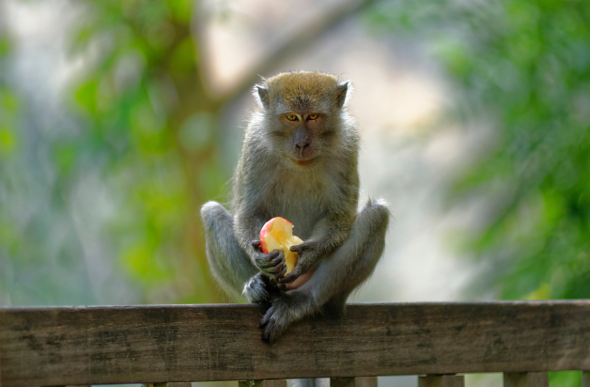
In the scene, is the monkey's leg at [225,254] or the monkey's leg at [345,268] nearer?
the monkey's leg at [345,268]

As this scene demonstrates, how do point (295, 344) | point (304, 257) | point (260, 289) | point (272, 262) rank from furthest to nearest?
point (304, 257) < point (260, 289) < point (272, 262) < point (295, 344)

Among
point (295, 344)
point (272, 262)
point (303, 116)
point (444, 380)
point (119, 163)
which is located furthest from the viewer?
point (119, 163)

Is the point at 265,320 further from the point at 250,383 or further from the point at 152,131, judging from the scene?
the point at 152,131

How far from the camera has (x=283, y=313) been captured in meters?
2.43

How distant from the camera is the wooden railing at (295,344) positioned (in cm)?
202

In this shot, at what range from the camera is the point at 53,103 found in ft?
→ 26.4

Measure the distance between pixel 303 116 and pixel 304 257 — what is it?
Result: 31.1 inches

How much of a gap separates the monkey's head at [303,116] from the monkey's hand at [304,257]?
1.60ft

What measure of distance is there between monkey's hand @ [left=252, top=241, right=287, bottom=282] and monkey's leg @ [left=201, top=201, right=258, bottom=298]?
1.73 ft

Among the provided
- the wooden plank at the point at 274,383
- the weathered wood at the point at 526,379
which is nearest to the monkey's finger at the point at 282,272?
the wooden plank at the point at 274,383

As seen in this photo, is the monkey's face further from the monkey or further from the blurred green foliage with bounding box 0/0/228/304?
the blurred green foliage with bounding box 0/0/228/304

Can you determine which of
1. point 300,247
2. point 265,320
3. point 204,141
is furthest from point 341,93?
point 204,141

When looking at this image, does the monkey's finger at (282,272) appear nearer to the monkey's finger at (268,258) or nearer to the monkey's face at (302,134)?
the monkey's finger at (268,258)

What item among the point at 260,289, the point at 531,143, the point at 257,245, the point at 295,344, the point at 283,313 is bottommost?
the point at 295,344
